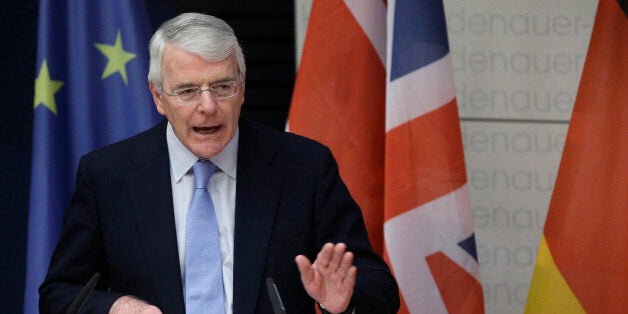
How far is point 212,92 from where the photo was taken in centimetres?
237

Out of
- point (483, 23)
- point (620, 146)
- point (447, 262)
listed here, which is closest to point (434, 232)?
point (447, 262)

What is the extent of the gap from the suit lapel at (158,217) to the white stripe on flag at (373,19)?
1.28 meters

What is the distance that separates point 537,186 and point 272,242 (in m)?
2.12

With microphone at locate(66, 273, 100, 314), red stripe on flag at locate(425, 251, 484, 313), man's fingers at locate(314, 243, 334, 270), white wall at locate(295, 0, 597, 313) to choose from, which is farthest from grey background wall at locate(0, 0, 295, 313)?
man's fingers at locate(314, 243, 334, 270)

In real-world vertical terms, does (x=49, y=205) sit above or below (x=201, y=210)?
below

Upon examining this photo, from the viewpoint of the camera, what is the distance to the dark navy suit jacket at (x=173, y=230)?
241 cm

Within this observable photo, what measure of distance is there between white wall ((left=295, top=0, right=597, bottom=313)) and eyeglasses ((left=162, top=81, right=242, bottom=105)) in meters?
2.02

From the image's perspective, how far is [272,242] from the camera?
97.0 inches

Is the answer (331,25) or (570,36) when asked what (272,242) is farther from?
(570,36)

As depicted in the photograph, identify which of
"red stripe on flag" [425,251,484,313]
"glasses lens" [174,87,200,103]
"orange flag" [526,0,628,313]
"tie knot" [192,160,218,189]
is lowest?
"red stripe on flag" [425,251,484,313]

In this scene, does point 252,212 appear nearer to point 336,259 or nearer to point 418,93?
point 336,259

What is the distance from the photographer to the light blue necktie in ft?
7.81

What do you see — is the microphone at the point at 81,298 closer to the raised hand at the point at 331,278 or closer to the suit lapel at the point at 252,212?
the suit lapel at the point at 252,212

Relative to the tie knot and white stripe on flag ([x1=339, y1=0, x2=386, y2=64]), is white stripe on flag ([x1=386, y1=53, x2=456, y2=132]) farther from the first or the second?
the tie knot
